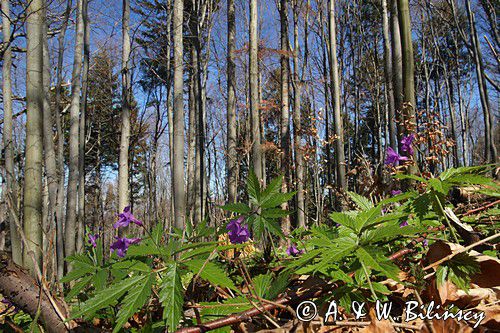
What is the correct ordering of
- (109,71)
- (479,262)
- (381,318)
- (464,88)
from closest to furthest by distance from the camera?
1. (381,318)
2. (479,262)
3. (109,71)
4. (464,88)

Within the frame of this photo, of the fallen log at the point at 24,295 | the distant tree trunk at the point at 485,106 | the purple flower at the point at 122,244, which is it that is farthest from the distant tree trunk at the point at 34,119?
the distant tree trunk at the point at 485,106

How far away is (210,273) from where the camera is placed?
596 mm

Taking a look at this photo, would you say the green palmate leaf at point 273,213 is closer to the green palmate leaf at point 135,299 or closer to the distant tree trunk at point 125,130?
the green palmate leaf at point 135,299

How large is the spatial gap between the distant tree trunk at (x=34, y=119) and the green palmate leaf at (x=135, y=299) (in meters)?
3.91

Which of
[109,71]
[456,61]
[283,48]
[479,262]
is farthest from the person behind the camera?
[456,61]

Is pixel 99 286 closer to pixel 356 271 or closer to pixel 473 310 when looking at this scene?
pixel 356 271

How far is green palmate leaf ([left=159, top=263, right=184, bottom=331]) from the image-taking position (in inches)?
20.4

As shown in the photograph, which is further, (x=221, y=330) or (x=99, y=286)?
(x=99, y=286)

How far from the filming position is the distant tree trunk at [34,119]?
387 cm

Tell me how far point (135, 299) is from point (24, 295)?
40 cm

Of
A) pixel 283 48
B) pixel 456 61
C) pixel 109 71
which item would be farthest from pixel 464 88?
pixel 109 71

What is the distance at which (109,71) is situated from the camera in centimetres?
1722

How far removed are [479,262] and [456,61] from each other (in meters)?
23.4

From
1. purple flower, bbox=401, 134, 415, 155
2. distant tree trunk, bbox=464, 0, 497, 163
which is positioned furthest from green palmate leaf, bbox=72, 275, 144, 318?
distant tree trunk, bbox=464, 0, 497, 163
